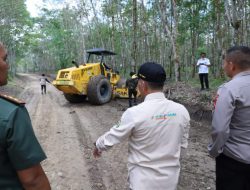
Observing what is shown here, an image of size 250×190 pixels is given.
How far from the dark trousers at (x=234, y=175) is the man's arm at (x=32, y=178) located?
1562 millimetres

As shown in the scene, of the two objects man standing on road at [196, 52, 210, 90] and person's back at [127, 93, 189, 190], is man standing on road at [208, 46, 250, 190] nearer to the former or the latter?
person's back at [127, 93, 189, 190]

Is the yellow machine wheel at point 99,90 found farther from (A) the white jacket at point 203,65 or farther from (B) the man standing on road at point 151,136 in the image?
(B) the man standing on road at point 151,136

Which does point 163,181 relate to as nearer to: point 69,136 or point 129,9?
point 69,136

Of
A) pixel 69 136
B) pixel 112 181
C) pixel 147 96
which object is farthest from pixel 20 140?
pixel 69 136

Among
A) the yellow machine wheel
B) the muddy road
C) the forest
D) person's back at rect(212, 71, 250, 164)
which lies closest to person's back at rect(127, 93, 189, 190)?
person's back at rect(212, 71, 250, 164)

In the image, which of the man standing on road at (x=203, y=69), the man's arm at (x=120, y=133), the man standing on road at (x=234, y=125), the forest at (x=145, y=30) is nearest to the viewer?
the man's arm at (x=120, y=133)

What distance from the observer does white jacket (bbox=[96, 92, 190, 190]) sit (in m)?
2.31

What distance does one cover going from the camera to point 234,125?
2605 millimetres

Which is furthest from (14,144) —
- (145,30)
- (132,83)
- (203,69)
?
(145,30)

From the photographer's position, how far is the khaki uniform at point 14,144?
1.55m

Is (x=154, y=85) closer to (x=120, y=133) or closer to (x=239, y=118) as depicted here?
(x=120, y=133)

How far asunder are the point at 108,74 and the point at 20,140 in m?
12.5

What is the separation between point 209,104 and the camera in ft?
33.1

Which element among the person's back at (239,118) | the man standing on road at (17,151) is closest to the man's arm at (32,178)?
the man standing on road at (17,151)
